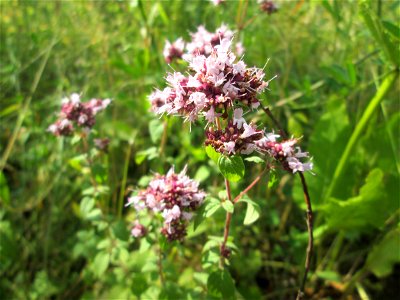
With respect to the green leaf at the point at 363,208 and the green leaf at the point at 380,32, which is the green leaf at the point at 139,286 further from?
the green leaf at the point at 380,32

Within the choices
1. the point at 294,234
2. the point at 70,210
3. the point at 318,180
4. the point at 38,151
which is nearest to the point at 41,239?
the point at 70,210

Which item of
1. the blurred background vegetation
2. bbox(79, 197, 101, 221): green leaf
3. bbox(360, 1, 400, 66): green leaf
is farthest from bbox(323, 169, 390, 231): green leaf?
bbox(79, 197, 101, 221): green leaf

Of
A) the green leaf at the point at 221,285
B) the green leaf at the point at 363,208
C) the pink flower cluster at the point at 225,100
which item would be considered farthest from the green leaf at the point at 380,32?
the green leaf at the point at 221,285

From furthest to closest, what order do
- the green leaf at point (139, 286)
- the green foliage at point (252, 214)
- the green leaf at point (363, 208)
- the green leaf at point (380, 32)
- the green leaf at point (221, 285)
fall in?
the green leaf at point (363, 208) < the green leaf at point (139, 286) < the green leaf at point (380, 32) < the green leaf at point (221, 285) < the green foliage at point (252, 214)

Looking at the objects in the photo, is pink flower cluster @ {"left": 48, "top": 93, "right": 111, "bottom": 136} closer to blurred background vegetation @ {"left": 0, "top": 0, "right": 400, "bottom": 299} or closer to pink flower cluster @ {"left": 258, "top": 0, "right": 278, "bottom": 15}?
blurred background vegetation @ {"left": 0, "top": 0, "right": 400, "bottom": 299}

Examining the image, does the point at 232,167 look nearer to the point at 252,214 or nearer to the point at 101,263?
the point at 252,214

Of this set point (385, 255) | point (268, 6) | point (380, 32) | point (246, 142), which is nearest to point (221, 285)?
point (246, 142)
